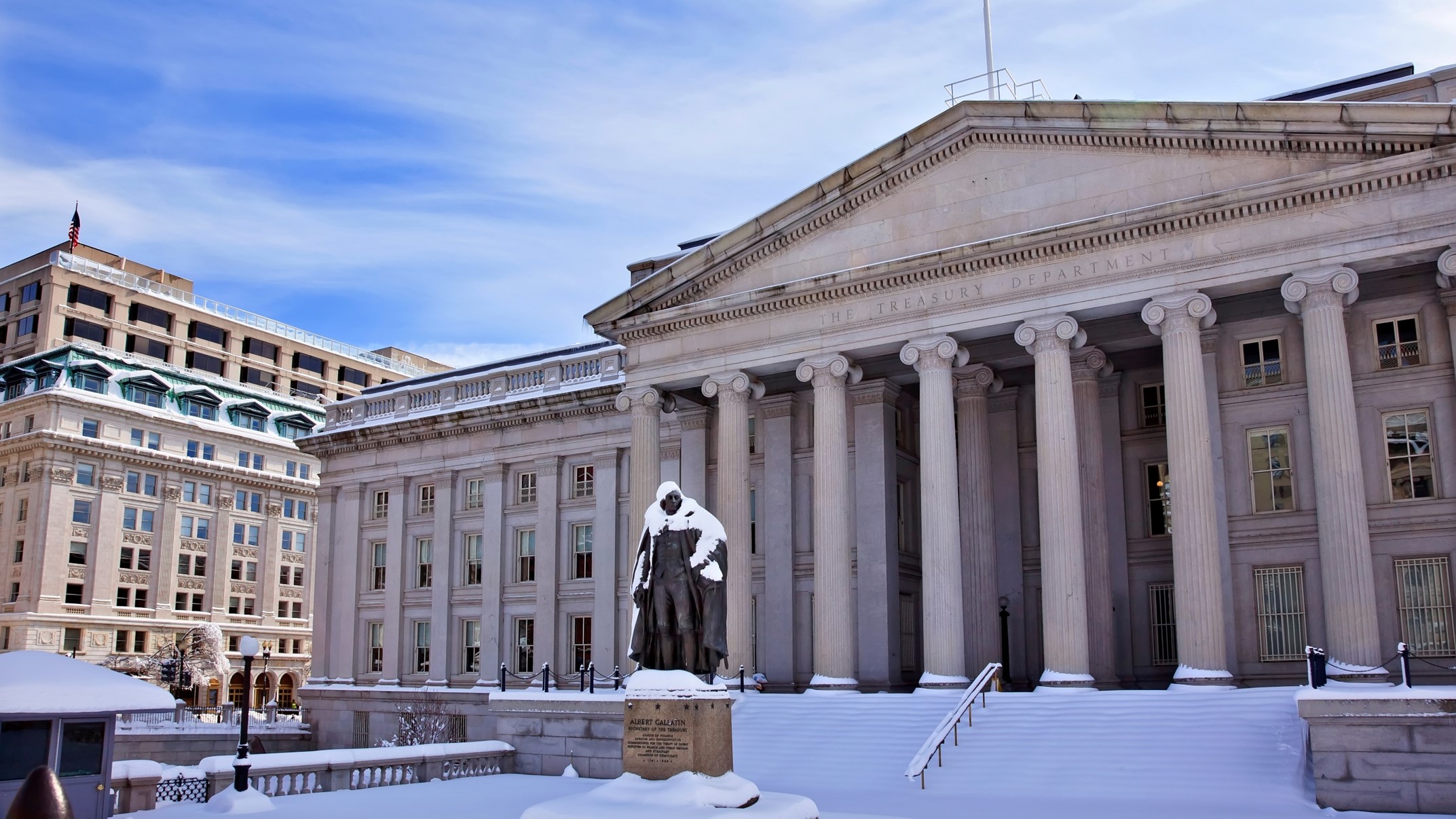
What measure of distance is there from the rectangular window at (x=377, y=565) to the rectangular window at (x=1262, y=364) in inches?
1273

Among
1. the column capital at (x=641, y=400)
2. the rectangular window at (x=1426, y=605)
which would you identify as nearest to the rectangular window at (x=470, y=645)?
the column capital at (x=641, y=400)

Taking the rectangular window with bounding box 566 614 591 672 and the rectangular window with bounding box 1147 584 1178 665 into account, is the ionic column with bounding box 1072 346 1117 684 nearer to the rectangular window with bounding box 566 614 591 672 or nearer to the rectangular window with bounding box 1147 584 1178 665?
the rectangular window with bounding box 1147 584 1178 665

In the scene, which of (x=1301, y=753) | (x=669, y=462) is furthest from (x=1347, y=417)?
(x=669, y=462)

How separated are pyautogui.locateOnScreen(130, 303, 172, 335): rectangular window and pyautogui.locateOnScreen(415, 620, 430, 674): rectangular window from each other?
4828 centimetres

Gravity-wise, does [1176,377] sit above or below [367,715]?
above

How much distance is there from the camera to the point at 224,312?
295 feet

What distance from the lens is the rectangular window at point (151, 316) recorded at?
8288 centimetres

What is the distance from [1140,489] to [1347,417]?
8.16 meters

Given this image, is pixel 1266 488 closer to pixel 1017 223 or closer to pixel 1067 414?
pixel 1067 414

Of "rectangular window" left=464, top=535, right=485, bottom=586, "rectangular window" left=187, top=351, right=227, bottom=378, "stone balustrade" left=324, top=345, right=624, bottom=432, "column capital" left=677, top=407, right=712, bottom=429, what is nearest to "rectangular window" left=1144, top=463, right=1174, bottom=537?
"column capital" left=677, top=407, right=712, bottom=429

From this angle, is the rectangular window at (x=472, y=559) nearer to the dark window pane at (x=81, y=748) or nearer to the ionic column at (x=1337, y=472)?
the dark window pane at (x=81, y=748)

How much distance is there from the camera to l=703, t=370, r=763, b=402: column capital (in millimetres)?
32875

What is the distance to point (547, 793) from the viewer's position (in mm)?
21906

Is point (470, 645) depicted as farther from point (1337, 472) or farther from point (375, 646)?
point (1337, 472)
